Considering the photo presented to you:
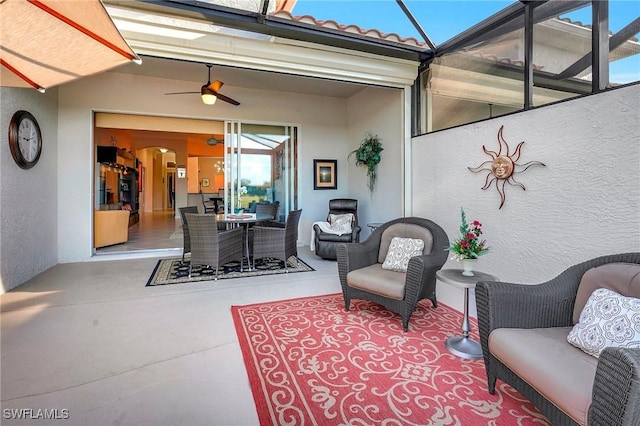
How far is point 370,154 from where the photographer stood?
5605 mm

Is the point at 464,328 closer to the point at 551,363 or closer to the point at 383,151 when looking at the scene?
the point at 551,363

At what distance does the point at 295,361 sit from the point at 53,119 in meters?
5.58

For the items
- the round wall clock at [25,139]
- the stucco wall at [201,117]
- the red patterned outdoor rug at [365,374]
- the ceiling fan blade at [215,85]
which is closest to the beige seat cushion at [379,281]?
the red patterned outdoor rug at [365,374]

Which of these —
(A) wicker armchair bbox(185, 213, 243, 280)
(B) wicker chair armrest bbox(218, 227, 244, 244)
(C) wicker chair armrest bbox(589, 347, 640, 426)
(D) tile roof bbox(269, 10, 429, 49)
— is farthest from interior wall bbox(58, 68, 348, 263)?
(C) wicker chair armrest bbox(589, 347, 640, 426)

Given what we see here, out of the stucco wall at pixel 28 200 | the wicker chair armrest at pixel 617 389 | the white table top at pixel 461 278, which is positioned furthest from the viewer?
the stucco wall at pixel 28 200

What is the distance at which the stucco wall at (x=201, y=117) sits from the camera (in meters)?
5.10

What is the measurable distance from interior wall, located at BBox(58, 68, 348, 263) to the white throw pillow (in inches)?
41.2

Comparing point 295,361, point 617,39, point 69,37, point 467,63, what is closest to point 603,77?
point 617,39

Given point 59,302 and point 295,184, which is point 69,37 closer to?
point 59,302

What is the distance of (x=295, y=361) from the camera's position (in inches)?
84.7

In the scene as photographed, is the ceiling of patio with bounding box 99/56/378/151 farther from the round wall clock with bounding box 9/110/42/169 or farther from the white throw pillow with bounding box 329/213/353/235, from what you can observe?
the white throw pillow with bounding box 329/213/353/235

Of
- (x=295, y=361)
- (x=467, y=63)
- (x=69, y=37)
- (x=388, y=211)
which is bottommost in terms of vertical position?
(x=295, y=361)

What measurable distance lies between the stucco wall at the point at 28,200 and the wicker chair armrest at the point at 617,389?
5274mm

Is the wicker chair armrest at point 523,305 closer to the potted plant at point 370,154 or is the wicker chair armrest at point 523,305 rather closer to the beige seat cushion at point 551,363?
the beige seat cushion at point 551,363
